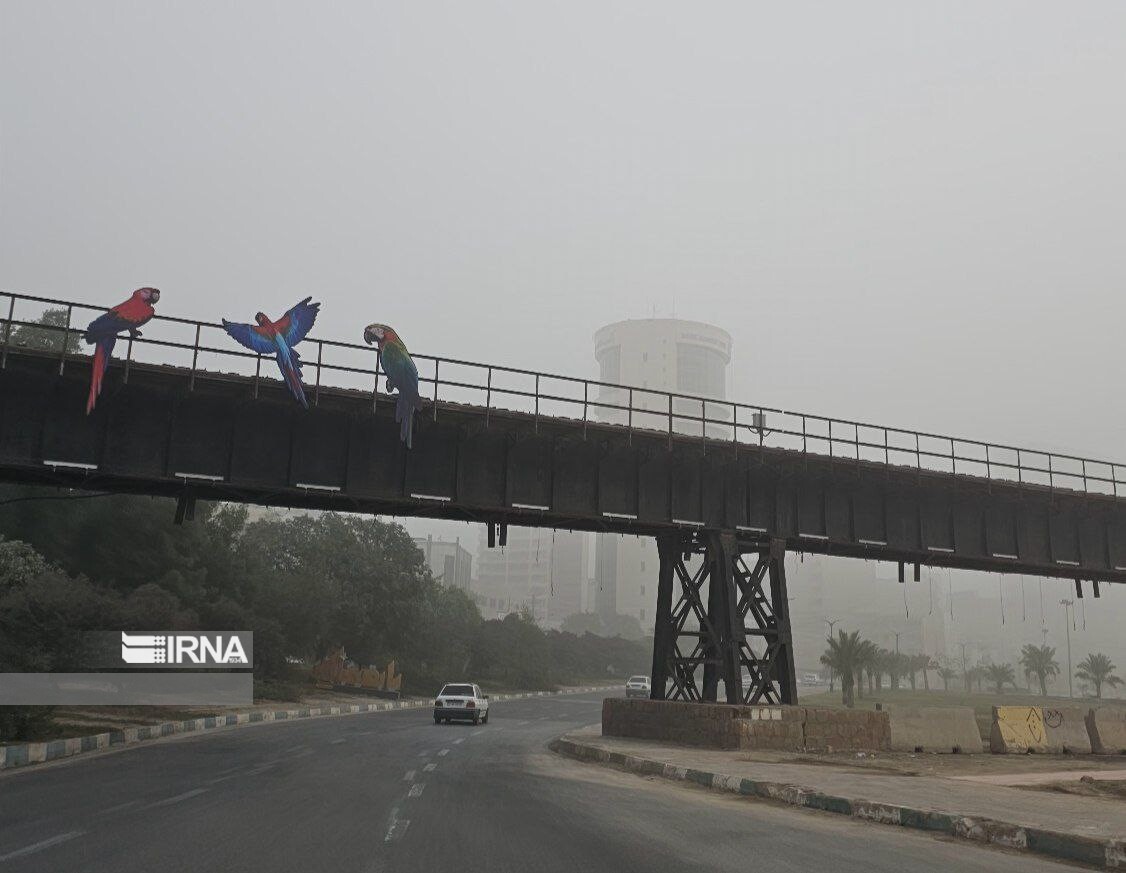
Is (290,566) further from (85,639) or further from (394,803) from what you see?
(394,803)

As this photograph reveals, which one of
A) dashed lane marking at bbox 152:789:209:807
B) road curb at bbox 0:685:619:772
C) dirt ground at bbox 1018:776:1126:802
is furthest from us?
road curb at bbox 0:685:619:772

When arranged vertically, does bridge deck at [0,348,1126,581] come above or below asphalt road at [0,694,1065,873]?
above

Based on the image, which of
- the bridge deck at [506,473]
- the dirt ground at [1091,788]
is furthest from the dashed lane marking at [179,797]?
the dirt ground at [1091,788]

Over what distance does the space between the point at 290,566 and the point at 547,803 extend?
6323 cm

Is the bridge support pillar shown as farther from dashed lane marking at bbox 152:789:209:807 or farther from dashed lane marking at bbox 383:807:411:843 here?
dashed lane marking at bbox 383:807:411:843

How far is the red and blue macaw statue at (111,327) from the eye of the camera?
22.4m

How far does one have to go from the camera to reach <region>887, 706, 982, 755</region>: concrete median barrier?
27094 millimetres

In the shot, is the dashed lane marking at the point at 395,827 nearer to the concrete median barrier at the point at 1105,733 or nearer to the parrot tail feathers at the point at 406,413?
the parrot tail feathers at the point at 406,413

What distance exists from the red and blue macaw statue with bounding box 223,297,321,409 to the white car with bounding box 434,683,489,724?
61.9 ft

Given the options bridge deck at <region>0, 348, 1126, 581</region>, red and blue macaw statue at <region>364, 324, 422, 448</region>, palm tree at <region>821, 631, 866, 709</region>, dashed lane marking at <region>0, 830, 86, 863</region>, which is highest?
red and blue macaw statue at <region>364, 324, 422, 448</region>

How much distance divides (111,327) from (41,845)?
15962 mm

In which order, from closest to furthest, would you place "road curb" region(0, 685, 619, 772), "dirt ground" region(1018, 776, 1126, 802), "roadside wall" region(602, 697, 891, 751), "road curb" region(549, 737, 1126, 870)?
"road curb" region(549, 737, 1126, 870) < "dirt ground" region(1018, 776, 1126, 802) < "road curb" region(0, 685, 619, 772) < "roadside wall" region(602, 697, 891, 751)

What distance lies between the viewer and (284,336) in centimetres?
2541

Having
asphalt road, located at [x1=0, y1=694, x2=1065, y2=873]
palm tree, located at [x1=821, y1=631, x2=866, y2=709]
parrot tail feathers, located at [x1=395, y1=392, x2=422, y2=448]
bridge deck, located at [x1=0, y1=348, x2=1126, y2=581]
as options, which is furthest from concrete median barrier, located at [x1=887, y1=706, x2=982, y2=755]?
palm tree, located at [x1=821, y1=631, x2=866, y2=709]
